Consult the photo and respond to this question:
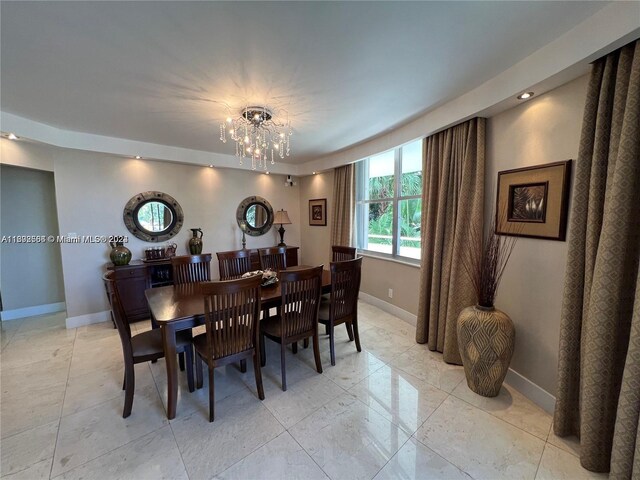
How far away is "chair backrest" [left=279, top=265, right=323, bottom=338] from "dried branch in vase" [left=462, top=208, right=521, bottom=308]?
54.1 inches

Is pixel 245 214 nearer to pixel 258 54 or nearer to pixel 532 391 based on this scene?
pixel 258 54

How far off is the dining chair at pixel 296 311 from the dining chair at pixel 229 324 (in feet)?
0.74

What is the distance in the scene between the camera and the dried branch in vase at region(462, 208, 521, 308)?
6.92 feet

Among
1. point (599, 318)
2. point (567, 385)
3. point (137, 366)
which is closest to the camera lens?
point (599, 318)

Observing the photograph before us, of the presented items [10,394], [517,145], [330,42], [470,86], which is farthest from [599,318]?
[10,394]

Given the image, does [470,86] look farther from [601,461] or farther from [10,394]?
[10,394]

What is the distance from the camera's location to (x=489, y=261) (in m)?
2.11

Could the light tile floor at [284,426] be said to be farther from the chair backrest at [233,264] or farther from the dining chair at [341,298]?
the chair backrest at [233,264]

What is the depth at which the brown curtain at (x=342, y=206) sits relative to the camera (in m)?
4.36

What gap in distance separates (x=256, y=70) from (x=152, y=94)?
108cm

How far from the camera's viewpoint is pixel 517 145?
6.95ft

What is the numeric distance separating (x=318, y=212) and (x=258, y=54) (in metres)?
3.57

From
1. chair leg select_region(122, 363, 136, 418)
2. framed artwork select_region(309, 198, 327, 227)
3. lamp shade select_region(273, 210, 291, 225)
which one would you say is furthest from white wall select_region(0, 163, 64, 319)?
framed artwork select_region(309, 198, 327, 227)

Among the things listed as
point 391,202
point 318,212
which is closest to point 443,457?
point 391,202
